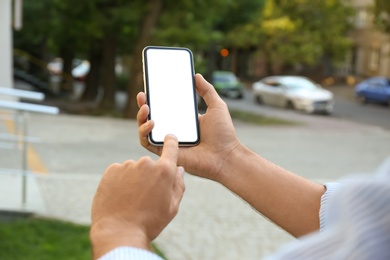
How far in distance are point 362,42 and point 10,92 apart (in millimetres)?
48804

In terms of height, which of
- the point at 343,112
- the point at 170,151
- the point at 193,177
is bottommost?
the point at 343,112

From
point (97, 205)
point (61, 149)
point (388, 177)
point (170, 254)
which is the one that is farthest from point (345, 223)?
point (61, 149)

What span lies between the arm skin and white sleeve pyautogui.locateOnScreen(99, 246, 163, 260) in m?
0.77

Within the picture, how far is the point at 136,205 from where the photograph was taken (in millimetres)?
1392

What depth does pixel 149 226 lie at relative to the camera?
4.59ft

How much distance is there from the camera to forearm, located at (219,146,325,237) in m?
2.07

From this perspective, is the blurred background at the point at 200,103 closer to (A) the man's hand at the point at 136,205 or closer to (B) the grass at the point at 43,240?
(B) the grass at the point at 43,240

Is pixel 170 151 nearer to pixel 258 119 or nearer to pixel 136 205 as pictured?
pixel 136 205

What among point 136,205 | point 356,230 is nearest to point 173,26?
point 136,205

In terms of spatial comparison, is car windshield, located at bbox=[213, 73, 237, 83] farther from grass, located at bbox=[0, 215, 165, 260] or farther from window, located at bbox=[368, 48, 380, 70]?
grass, located at bbox=[0, 215, 165, 260]

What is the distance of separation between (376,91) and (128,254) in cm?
3505

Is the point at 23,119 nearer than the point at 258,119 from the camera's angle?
Yes

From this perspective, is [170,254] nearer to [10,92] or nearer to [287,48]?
[10,92]

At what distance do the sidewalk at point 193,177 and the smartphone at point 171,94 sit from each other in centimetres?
369
